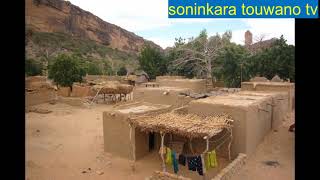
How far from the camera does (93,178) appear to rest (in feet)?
31.4

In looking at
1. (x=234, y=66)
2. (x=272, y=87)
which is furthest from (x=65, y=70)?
(x=272, y=87)

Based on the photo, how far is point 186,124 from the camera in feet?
32.9

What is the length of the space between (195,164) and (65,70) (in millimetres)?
21476

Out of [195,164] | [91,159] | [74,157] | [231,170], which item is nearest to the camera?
Result: [231,170]

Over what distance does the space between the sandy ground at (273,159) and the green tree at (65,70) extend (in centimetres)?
1959

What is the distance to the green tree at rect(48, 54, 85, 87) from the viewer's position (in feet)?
91.4

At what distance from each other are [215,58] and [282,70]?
926cm

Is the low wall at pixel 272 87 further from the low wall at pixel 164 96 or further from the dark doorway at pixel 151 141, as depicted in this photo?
the dark doorway at pixel 151 141

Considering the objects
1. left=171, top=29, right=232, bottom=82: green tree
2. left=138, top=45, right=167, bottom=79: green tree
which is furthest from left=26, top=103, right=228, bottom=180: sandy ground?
left=138, top=45, right=167, bottom=79: green tree

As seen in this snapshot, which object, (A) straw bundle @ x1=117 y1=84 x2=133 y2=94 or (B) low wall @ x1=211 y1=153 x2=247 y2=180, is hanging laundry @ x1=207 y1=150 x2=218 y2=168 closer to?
(B) low wall @ x1=211 y1=153 x2=247 y2=180

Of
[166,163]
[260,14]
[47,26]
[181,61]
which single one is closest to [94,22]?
[47,26]

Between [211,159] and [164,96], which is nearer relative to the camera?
[211,159]

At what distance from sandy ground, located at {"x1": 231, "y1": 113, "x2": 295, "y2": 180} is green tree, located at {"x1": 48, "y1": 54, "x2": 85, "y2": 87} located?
19.6 metres

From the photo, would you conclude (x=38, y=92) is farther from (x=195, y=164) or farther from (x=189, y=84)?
(x=195, y=164)
